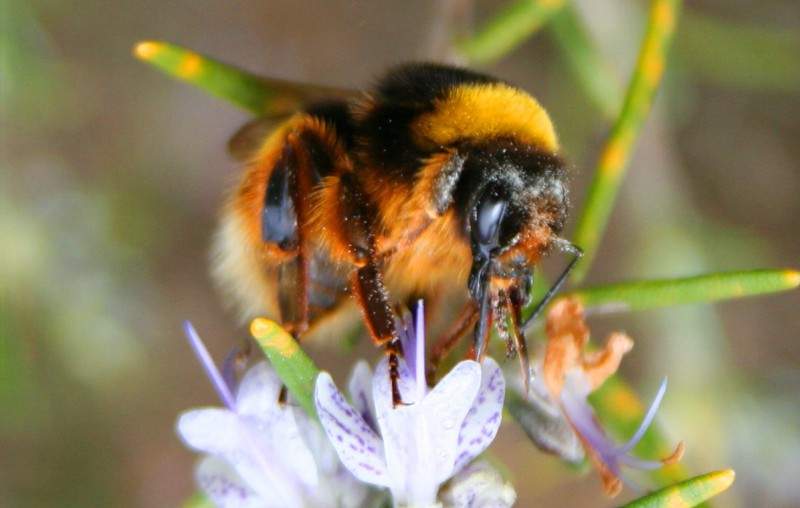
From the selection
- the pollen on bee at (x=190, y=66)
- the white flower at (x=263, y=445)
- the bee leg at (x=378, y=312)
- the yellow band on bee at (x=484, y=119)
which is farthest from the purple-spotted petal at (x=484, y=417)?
the pollen on bee at (x=190, y=66)

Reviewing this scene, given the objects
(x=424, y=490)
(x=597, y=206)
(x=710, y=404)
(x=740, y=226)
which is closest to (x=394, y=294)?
(x=424, y=490)

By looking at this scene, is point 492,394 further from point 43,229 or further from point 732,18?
point 732,18

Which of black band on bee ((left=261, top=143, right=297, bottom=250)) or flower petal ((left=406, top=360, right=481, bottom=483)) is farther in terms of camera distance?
black band on bee ((left=261, top=143, right=297, bottom=250))

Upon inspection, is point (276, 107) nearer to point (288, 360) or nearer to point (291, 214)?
point (291, 214)

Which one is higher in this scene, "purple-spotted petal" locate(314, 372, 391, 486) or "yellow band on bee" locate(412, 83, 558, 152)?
"yellow band on bee" locate(412, 83, 558, 152)

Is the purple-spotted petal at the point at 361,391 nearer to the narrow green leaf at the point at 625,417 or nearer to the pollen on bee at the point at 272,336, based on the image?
the pollen on bee at the point at 272,336

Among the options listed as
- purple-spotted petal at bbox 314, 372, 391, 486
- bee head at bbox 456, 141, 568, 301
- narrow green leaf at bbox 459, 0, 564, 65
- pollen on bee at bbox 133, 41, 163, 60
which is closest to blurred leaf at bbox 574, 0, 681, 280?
narrow green leaf at bbox 459, 0, 564, 65

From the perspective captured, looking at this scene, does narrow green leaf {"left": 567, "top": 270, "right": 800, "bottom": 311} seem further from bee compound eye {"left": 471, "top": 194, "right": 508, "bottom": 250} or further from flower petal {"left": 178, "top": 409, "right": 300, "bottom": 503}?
flower petal {"left": 178, "top": 409, "right": 300, "bottom": 503}
